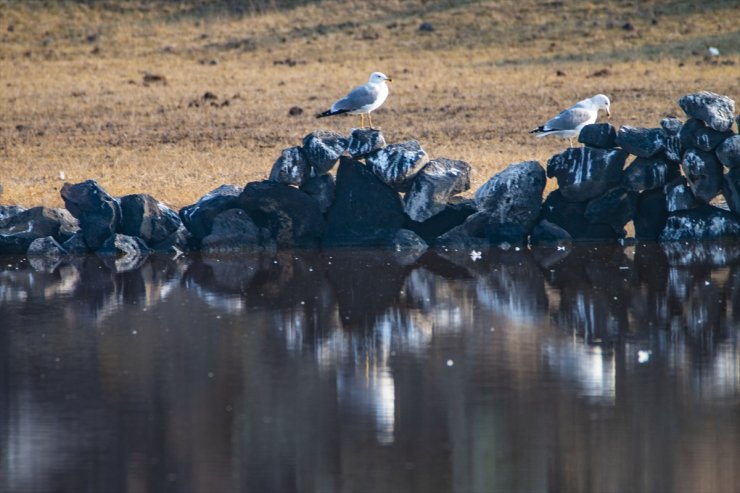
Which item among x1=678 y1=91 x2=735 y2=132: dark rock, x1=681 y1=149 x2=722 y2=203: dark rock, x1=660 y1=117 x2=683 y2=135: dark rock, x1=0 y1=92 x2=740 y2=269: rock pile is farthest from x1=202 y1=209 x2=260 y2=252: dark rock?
x1=678 y1=91 x2=735 y2=132: dark rock

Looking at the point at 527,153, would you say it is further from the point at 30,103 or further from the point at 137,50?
the point at 137,50

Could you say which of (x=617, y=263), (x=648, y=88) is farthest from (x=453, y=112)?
(x=617, y=263)

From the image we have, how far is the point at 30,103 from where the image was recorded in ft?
87.1

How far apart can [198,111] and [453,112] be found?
504 centimetres

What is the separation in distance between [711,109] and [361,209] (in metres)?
4.24

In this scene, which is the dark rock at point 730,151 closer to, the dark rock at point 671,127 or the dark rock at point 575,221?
the dark rock at point 671,127

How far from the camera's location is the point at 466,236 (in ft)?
49.9

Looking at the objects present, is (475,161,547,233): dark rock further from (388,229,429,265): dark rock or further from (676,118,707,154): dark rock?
(676,118,707,154): dark rock

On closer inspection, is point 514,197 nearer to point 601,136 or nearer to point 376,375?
point 601,136

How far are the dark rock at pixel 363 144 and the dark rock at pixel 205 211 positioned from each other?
147cm

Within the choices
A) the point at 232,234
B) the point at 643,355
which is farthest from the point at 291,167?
the point at 643,355

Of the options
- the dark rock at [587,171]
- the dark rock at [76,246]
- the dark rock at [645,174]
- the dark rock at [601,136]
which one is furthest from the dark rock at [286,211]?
the dark rock at [645,174]

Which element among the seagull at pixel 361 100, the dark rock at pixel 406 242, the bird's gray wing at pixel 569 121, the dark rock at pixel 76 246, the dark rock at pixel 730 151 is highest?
the seagull at pixel 361 100

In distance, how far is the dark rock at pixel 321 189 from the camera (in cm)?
1530
